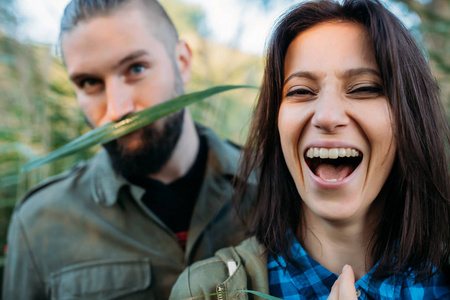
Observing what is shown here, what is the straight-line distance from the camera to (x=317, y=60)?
812 mm

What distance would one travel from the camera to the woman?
2.57 ft

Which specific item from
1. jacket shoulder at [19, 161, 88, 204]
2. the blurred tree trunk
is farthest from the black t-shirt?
the blurred tree trunk

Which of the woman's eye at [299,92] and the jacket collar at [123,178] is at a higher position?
the woman's eye at [299,92]

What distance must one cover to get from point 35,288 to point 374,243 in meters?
1.12

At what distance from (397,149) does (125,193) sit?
0.89m

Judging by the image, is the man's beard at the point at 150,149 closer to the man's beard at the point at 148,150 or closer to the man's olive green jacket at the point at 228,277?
the man's beard at the point at 148,150

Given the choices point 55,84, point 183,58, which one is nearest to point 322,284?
point 183,58

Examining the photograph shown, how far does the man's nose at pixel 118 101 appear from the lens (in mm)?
1086

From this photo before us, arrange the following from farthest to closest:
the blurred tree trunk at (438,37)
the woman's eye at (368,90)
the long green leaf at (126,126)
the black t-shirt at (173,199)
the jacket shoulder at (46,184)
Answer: the blurred tree trunk at (438,37) < the jacket shoulder at (46,184) < the black t-shirt at (173,199) < the long green leaf at (126,126) < the woman's eye at (368,90)

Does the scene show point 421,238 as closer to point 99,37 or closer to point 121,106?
point 121,106

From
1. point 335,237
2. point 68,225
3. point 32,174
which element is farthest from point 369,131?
point 32,174

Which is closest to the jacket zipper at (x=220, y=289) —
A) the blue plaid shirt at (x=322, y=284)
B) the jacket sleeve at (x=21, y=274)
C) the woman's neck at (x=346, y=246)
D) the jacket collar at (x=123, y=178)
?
the blue plaid shirt at (x=322, y=284)

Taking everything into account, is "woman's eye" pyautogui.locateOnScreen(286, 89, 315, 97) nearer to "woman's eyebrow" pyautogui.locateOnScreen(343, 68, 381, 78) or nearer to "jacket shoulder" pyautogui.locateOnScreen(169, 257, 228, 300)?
"woman's eyebrow" pyautogui.locateOnScreen(343, 68, 381, 78)

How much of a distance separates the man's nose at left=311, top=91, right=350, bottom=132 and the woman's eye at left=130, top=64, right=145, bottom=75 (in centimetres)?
59
